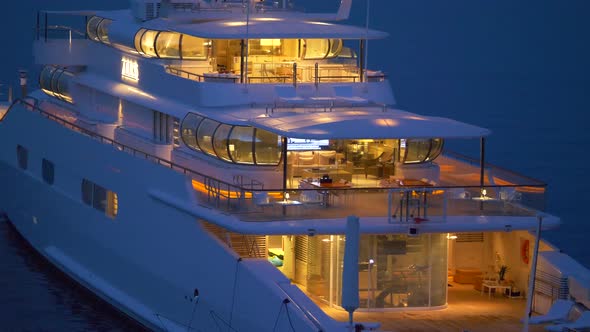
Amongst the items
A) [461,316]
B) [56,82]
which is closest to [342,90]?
[461,316]

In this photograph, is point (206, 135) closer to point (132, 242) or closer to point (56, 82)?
point (132, 242)

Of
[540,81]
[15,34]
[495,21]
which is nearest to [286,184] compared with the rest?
[540,81]

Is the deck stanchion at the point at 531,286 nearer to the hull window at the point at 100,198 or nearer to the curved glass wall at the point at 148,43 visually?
the hull window at the point at 100,198

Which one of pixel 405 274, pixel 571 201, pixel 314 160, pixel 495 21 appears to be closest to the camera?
pixel 405 274

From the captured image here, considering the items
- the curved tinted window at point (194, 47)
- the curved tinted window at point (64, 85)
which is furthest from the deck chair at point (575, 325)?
the curved tinted window at point (64, 85)

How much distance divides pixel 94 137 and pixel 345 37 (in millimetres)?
5571

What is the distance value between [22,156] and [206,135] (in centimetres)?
917

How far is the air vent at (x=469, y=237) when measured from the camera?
97.8 feet

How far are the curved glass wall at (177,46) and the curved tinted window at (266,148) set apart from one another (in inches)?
141

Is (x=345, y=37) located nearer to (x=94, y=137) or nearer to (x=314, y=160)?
(x=314, y=160)

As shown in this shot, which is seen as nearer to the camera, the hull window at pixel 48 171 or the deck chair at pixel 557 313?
the deck chair at pixel 557 313

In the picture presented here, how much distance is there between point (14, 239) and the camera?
→ 128 ft

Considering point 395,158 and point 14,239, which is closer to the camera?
point 395,158

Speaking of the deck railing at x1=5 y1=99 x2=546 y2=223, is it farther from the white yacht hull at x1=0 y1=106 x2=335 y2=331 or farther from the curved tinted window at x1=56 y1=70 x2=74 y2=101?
the curved tinted window at x1=56 y1=70 x2=74 y2=101
